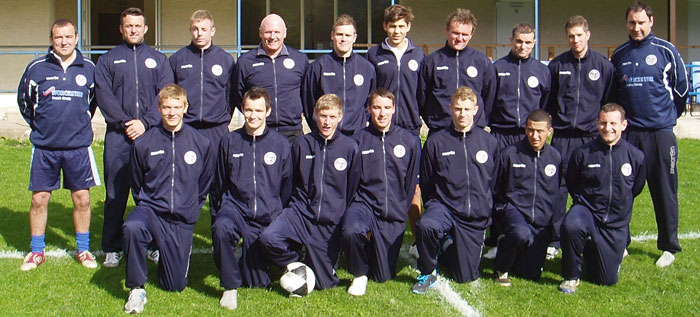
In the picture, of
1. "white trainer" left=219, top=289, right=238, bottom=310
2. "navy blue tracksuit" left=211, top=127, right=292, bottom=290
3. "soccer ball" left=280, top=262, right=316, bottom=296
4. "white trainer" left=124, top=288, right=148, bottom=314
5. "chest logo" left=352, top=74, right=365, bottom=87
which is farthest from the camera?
"chest logo" left=352, top=74, right=365, bottom=87

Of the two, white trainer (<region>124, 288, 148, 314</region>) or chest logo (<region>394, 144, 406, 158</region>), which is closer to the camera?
white trainer (<region>124, 288, 148, 314</region>)

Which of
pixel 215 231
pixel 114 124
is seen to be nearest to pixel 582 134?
pixel 215 231

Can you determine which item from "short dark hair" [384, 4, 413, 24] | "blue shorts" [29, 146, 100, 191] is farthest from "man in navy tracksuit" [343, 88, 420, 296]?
"blue shorts" [29, 146, 100, 191]

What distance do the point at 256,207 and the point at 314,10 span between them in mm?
11885

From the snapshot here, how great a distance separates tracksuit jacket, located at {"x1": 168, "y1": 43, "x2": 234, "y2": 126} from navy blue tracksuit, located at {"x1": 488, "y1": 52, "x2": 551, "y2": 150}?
232 centimetres

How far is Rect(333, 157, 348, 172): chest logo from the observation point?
496 cm

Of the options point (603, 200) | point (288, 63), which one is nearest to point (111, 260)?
point (288, 63)

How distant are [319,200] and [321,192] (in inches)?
2.4

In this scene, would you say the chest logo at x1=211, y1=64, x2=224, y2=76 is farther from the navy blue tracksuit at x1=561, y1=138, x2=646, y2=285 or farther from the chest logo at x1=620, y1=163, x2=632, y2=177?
the chest logo at x1=620, y1=163, x2=632, y2=177

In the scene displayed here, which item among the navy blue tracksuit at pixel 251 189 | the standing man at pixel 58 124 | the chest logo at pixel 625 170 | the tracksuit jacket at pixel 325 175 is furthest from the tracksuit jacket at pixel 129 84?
the chest logo at pixel 625 170

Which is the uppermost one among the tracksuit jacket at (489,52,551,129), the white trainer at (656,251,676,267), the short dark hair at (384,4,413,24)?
the short dark hair at (384,4,413,24)

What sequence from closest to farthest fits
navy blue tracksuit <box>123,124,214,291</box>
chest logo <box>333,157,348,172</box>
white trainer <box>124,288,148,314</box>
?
white trainer <box>124,288,148,314</box> < navy blue tracksuit <box>123,124,214,291</box> < chest logo <box>333,157,348,172</box>

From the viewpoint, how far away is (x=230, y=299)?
4398mm

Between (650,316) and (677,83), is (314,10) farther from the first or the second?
(650,316)
